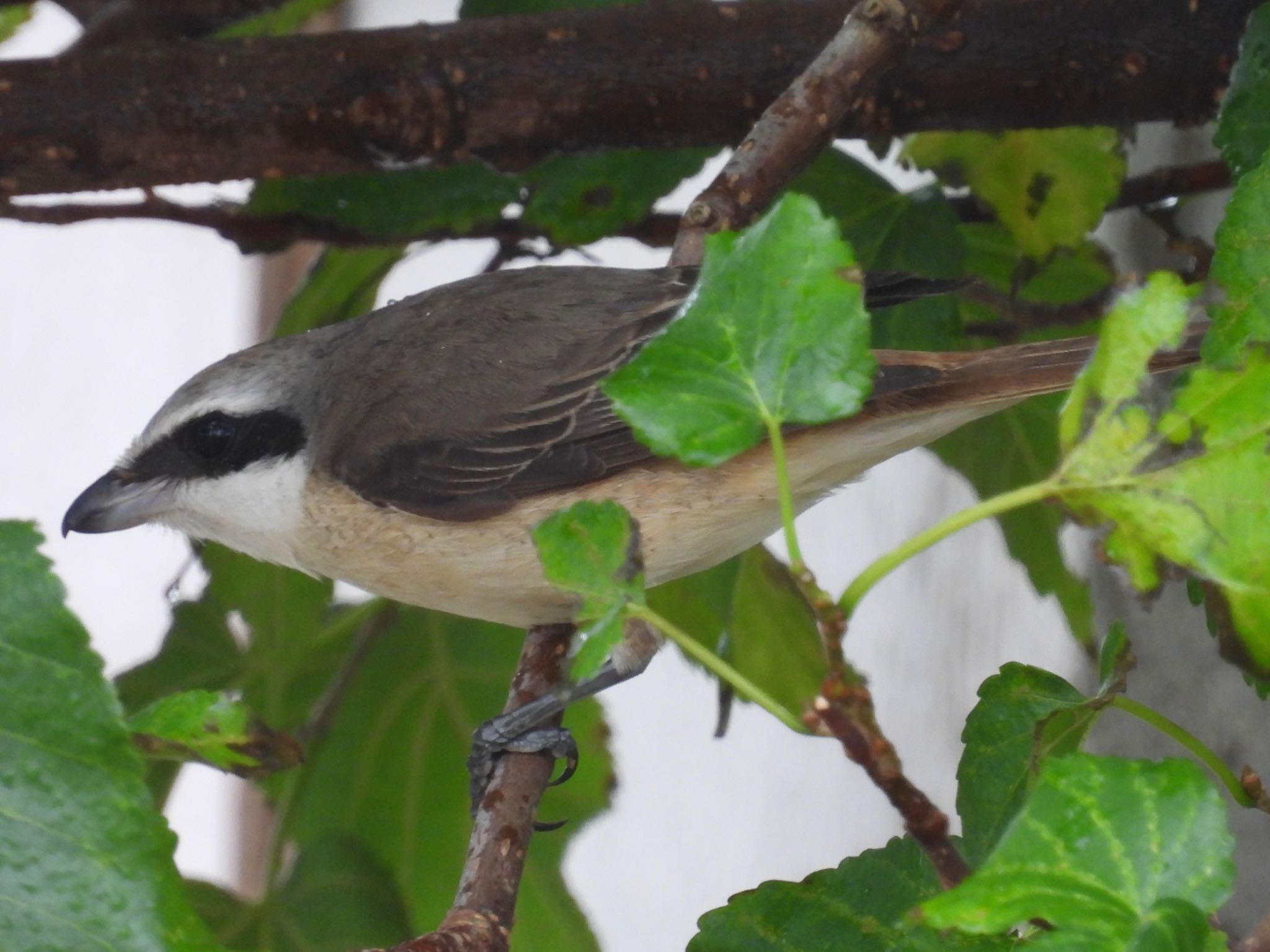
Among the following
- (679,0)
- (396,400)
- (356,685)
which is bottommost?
(356,685)

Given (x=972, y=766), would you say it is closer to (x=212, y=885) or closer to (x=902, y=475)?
(x=212, y=885)

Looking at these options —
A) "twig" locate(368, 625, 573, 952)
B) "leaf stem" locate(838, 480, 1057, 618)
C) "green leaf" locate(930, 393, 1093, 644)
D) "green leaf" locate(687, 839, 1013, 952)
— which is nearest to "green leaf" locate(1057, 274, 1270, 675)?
"leaf stem" locate(838, 480, 1057, 618)

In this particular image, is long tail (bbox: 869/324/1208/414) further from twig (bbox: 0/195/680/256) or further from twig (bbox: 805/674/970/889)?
twig (bbox: 805/674/970/889)

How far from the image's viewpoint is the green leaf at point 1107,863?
1.62 feet

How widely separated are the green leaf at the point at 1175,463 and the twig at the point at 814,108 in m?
0.55

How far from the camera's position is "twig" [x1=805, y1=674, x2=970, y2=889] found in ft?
1.87

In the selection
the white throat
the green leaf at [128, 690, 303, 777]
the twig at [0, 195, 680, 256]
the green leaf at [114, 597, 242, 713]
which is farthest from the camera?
the green leaf at [114, 597, 242, 713]

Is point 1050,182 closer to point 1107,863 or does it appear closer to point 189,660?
point 1107,863

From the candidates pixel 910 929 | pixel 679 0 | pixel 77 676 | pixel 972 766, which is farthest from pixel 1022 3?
pixel 77 676

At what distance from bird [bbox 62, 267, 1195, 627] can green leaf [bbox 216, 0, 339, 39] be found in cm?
48

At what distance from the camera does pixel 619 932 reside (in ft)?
9.15

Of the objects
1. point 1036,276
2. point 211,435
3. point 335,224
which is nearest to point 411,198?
point 335,224

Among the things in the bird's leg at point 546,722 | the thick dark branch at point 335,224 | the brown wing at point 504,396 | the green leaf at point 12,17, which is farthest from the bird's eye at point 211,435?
the green leaf at point 12,17

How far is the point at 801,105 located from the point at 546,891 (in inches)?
35.3
